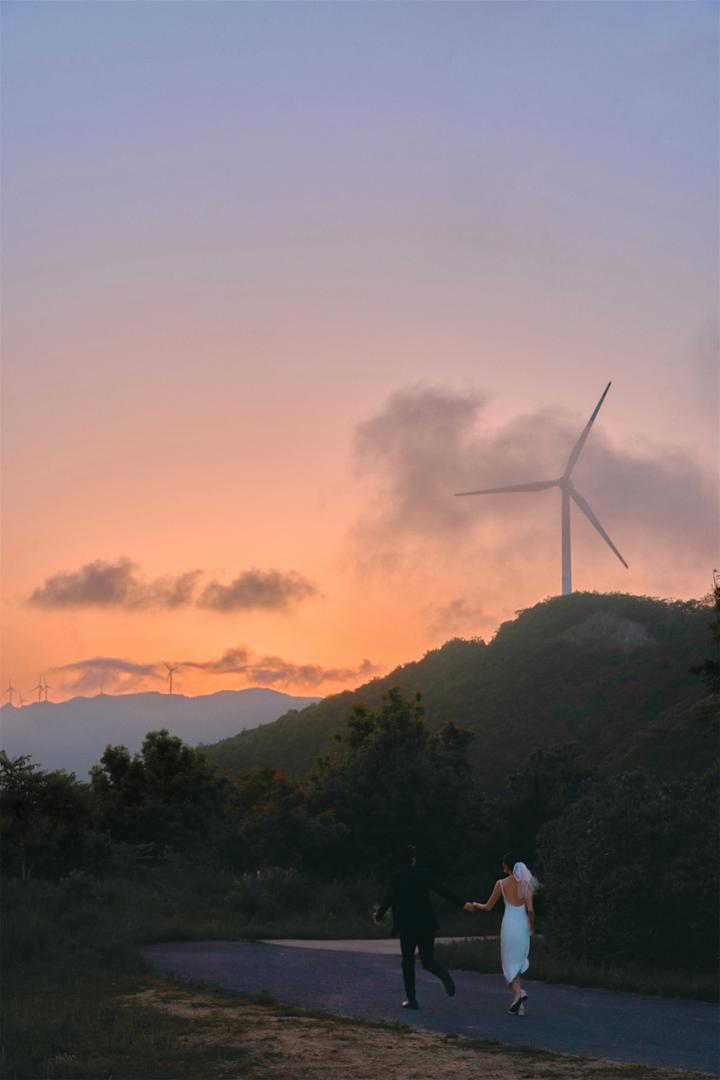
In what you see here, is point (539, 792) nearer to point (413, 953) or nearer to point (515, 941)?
point (515, 941)

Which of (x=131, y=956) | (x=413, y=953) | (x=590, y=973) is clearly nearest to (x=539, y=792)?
(x=590, y=973)

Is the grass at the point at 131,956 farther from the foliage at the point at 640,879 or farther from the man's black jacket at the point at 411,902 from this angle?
the man's black jacket at the point at 411,902

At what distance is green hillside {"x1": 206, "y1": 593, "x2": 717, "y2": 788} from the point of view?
6931 centimetres

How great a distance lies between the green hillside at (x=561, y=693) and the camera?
69312 mm

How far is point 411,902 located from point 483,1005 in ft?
5.64

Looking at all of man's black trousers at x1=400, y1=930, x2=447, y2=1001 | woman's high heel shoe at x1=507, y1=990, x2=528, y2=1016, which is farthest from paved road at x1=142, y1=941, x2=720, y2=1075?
man's black trousers at x1=400, y1=930, x2=447, y2=1001

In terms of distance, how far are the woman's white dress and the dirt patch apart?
231 centimetres

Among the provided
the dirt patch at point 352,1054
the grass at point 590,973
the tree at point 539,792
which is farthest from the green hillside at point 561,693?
the dirt patch at point 352,1054

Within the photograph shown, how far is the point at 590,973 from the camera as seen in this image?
19.2m

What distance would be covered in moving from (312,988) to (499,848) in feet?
86.9

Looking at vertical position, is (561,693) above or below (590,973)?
above

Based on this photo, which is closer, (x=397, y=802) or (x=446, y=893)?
(x=446, y=893)

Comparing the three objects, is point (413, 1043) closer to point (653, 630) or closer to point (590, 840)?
point (590, 840)

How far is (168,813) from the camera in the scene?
148 feet
